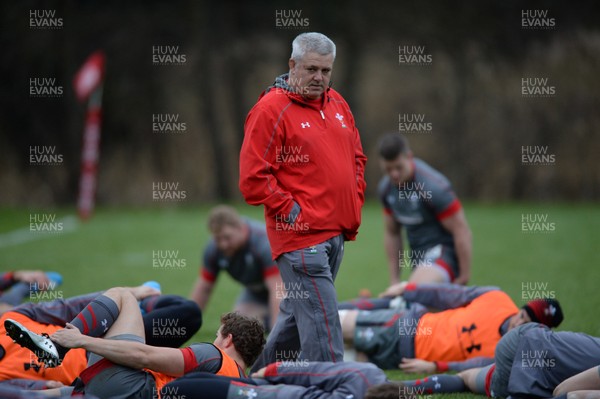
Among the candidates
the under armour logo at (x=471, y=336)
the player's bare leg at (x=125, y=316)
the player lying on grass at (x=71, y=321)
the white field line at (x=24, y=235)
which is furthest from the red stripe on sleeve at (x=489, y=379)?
the white field line at (x=24, y=235)

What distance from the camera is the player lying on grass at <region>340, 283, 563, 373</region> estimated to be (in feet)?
20.0

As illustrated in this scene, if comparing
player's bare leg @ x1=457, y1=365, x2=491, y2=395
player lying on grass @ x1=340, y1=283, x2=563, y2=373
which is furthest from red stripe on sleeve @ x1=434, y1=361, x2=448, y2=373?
player's bare leg @ x1=457, y1=365, x2=491, y2=395

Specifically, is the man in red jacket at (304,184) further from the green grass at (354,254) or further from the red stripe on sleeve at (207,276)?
the red stripe on sleeve at (207,276)

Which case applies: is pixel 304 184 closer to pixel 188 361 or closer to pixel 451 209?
pixel 188 361

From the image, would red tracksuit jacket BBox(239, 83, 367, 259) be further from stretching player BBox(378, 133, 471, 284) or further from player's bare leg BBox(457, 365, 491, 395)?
stretching player BBox(378, 133, 471, 284)

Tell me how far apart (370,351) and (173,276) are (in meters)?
5.58

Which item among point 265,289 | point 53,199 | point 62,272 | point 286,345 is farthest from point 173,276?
point 53,199

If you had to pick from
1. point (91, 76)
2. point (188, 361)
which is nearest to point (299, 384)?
point (188, 361)

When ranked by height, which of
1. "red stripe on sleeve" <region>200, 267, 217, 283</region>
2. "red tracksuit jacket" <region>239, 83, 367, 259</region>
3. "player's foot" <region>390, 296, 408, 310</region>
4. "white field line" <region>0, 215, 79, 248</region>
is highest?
"red tracksuit jacket" <region>239, 83, 367, 259</region>

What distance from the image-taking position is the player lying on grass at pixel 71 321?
5.16 meters

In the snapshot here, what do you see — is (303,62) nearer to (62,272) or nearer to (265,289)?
(265,289)

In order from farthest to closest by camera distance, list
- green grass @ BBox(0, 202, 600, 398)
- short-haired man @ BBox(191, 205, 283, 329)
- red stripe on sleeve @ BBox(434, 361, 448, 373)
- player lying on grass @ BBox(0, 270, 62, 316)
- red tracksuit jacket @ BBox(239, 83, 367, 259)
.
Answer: green grass @ BBox(0, 202, 600, 398), short-haired man @ BBox(191, 205, 283, 329), player lying on grass @ BBox(0, 270, 62, 316), red stripe on sleeve @ BBox(434, 361, 448, 373), red tracksuit jacket @ BBox(239, 83, 367, 259)

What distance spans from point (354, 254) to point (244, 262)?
19.9ft

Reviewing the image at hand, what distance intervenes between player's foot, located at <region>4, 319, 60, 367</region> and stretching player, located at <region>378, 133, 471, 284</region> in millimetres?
4093
